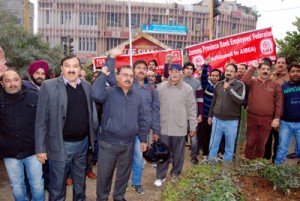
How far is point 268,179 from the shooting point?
3.18m

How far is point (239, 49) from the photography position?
864 centimetres

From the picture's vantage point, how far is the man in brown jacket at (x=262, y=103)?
5.23m

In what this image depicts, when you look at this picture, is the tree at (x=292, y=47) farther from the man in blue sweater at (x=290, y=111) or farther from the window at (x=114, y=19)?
the window at (x=114, y=19)

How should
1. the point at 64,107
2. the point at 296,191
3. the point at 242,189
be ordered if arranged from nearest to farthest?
1. the point at 242,189
2. the point at 296,191
3. the point at 64,107

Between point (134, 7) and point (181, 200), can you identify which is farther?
point (134, 7)

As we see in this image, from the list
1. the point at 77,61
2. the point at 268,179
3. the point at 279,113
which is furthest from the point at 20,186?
the point at 279,113

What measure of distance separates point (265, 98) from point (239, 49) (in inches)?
148

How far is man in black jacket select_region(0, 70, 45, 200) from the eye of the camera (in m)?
3.44

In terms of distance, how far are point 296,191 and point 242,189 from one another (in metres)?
0.76

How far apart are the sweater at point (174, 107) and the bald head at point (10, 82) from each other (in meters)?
2.34

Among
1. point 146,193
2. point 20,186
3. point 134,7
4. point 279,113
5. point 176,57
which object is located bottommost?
point 146,193

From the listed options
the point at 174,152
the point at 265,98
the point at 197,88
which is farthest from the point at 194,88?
the point at 174,152

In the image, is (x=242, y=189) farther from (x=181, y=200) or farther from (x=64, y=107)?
(x=64, y=107)

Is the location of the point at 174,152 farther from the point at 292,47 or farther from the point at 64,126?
the point at 292,47
